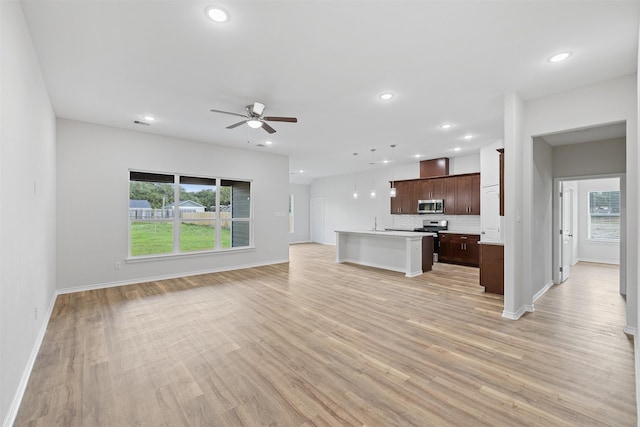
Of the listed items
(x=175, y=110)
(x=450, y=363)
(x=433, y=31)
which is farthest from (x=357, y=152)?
(x=450, y=363)

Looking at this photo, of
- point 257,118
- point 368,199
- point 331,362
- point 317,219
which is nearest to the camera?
point 331,362

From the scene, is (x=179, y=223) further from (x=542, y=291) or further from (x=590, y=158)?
(x=590, y=158)

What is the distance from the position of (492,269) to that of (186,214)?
6.04m

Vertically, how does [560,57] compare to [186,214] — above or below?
above

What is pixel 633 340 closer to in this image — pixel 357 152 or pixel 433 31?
pixel 433 31

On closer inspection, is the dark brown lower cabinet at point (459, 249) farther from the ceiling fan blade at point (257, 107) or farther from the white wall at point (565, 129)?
the ceiling fan blade at point (257, 107)

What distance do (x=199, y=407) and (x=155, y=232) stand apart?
465 cm

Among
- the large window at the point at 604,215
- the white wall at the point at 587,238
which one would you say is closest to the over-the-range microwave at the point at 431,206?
the white wall at the point at 587,238

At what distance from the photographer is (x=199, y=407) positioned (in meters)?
1.92

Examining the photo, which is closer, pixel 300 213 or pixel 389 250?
pixel 389 250

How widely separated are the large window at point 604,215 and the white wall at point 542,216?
4.08 meters

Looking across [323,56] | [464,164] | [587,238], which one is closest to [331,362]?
[323,56]

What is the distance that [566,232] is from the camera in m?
5.99

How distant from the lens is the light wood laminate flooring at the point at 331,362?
73.5 inches
